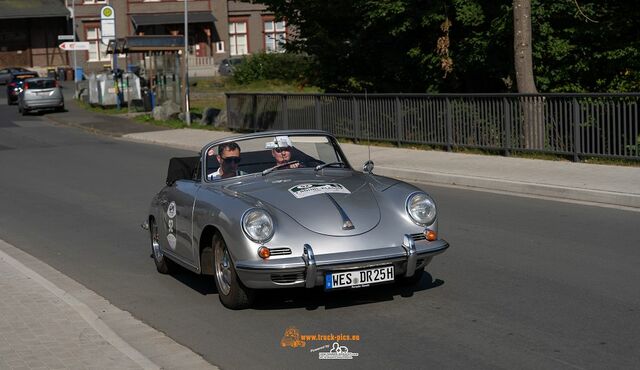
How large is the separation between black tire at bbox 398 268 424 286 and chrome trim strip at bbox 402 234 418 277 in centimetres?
51

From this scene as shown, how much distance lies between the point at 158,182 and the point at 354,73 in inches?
438

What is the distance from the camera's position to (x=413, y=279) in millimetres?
8422

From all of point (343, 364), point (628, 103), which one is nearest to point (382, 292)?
point (343, 364)

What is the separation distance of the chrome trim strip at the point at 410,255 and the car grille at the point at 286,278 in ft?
2.72

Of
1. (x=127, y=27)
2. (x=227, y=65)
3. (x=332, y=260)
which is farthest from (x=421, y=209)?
(x=127, y=27)

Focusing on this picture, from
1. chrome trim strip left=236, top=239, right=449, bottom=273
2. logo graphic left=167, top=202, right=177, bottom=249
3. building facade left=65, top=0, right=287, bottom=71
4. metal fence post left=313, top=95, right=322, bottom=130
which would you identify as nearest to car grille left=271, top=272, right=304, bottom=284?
chrome trim strip left=236, top=239, right=449, bottom=273

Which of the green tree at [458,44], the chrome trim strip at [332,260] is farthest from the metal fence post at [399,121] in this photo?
the chrome trim strip at [332,260]

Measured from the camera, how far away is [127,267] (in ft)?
34.2

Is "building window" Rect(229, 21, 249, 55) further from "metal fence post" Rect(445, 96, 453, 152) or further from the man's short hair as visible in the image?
the man's short hair

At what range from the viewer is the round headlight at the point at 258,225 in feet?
24.8

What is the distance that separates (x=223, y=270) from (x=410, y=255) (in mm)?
1563

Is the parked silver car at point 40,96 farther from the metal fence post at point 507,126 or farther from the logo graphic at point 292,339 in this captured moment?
the logo graphic at point 292,339

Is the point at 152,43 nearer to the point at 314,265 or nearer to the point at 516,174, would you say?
the point at 516,174

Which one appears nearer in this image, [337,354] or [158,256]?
[337,354]
